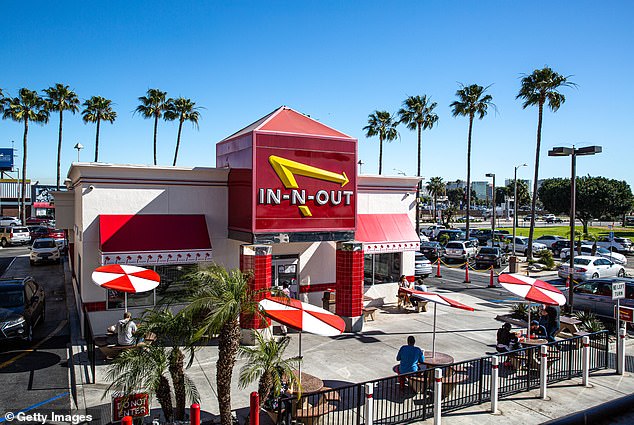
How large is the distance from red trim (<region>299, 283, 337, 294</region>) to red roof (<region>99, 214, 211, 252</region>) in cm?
440

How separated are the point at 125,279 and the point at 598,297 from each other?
56.3 feet

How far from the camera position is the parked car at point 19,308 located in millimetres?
13884

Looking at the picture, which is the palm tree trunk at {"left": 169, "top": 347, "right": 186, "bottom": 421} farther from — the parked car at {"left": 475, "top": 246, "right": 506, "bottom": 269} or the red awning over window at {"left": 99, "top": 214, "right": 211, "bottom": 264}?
the parked car at {"left": 475, "top": 246, "right": 506, "bottom": 269}

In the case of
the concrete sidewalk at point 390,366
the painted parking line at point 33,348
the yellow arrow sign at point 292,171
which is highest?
the yellow arrow sign at point 292,171

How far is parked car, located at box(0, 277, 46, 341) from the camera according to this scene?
1388 cm

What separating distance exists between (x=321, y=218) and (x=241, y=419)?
792cm

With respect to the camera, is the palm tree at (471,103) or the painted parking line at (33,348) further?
the palm tree at (471,103)

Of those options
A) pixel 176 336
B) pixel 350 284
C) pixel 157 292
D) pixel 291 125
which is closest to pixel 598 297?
pixel 350 284

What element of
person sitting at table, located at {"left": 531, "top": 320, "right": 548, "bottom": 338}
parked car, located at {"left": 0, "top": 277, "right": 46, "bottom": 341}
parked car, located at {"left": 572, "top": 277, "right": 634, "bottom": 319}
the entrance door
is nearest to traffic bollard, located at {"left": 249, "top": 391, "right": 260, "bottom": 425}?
person sitting at table, located at {"left": 531, "top": 320, "right": 548, "bottom": 338}

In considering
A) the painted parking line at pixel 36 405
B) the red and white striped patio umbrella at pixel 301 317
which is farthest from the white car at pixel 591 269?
the painted parking line at pixel 36 405

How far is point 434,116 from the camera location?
51.7 meters

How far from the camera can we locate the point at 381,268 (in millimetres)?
21047

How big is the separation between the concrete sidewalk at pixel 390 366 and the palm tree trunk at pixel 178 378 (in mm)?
1315

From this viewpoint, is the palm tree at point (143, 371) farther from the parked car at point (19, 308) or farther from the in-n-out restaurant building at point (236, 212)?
the parked car at point (19, 308)
